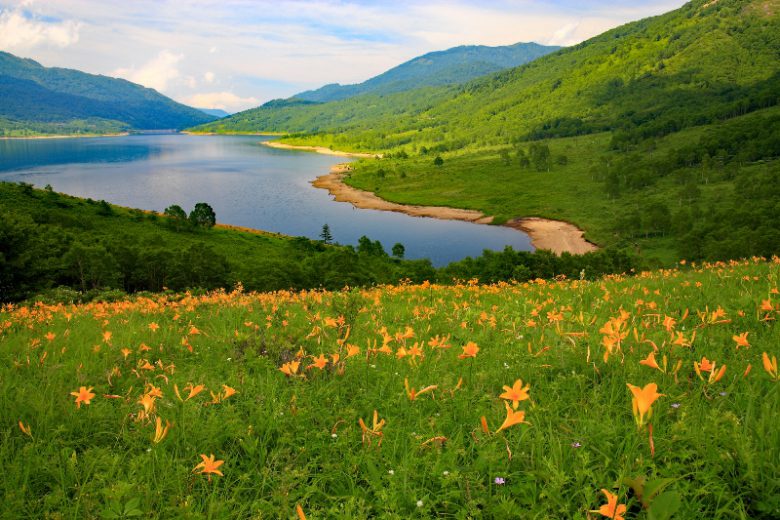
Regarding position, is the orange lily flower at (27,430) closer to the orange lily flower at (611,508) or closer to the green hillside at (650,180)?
the orange lily flower at (611,508)

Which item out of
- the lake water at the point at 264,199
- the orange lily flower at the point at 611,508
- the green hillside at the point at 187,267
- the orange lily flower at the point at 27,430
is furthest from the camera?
the lake water at the point at 264,199

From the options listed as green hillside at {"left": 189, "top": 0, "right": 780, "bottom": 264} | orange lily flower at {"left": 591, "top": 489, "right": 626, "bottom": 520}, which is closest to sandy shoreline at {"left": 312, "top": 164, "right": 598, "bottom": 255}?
green hillside at {"left": 189, "top": 0, "right": 780, "bottom": 264}

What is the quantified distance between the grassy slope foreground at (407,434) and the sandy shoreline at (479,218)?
6868 centimetres

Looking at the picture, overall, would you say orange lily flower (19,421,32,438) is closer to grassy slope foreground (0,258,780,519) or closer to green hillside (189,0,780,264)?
grassy slope foreground (0,258,780,519)

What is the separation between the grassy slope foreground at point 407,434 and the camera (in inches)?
87.6

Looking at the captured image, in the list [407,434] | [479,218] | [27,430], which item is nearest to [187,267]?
[27,430]

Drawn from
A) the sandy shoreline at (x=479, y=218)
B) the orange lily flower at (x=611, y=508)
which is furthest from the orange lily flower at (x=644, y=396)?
the sandy shoreline at (x=479, y=218)

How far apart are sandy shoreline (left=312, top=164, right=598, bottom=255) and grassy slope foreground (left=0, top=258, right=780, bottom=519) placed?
68684mm

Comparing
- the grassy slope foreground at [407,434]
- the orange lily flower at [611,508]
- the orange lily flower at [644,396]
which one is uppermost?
the orange lily flower at [644,396]

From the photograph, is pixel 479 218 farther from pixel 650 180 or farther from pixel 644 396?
pixel 644 396

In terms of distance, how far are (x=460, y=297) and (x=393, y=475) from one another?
23.6 feet

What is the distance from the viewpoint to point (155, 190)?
13162cm

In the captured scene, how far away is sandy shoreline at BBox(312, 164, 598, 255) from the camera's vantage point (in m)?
82.2

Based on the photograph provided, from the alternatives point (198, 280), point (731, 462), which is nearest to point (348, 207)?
point (198, 280)
